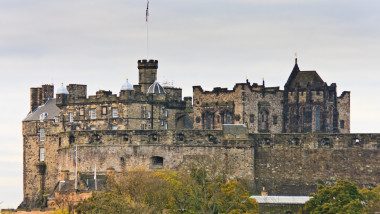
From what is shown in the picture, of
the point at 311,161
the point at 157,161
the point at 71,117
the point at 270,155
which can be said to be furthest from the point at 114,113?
the point at 311,161

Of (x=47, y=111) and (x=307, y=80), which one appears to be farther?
(x=47, y=111)

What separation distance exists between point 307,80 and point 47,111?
985 inches

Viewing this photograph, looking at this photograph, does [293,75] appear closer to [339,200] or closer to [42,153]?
[42,153]

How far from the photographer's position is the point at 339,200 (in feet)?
299

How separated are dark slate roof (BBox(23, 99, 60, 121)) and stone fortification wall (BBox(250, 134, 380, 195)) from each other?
23089 mm

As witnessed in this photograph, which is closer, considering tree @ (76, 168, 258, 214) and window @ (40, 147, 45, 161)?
tree @ (76, 168, 258, 214)

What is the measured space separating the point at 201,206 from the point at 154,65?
34.7 meters

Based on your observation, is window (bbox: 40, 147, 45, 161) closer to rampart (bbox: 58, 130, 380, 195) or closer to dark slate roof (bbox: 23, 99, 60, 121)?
dark slate roof (bbox: 23, 99, 60, 121)

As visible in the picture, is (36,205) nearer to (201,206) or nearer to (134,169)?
(134,169)

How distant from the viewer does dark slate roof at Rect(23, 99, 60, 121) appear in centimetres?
12094

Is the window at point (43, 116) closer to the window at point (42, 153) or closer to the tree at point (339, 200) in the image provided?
the window at point (42, 153)

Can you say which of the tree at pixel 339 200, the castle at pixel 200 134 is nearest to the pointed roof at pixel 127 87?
the castle at pixel 200 134

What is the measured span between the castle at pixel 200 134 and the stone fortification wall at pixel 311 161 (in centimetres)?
8

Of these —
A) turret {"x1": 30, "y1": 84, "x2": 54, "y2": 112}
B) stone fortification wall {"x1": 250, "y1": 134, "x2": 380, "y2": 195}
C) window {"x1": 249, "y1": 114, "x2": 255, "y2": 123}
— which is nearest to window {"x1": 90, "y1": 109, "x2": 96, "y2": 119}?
turret {"x1": 30, "y1": 84, "x2": 54, "y2": 112}
